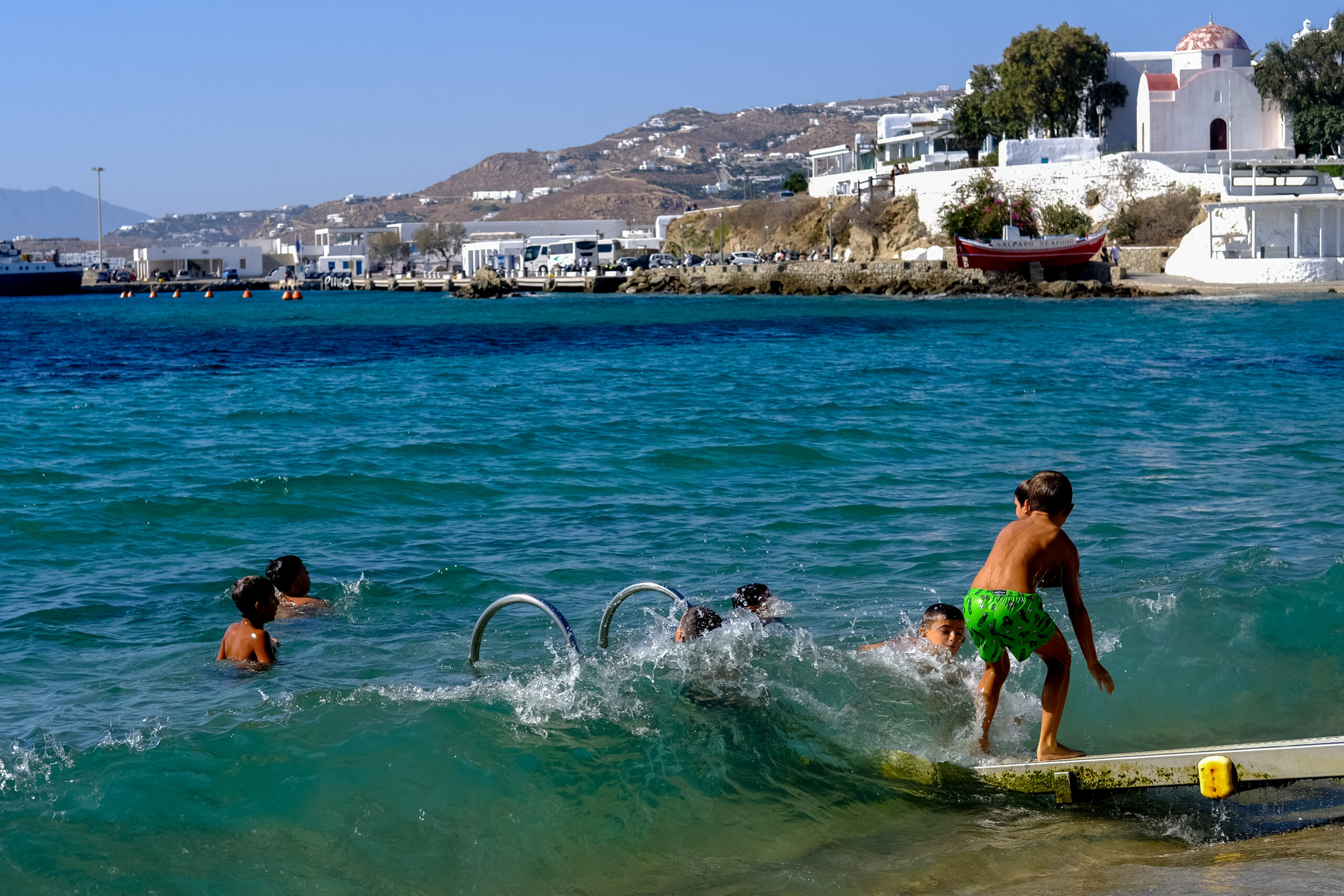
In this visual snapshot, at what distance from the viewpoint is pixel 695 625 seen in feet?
21.7

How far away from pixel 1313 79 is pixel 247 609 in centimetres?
6661

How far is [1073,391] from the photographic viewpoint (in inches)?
854

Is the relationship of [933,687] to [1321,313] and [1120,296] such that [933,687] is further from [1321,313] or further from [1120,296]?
[1120,296]

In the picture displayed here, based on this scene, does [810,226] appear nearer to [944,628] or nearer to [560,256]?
[560,256]

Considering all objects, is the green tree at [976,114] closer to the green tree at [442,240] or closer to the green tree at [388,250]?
the green tree at [442,240]

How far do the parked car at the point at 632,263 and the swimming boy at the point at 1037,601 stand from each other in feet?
248

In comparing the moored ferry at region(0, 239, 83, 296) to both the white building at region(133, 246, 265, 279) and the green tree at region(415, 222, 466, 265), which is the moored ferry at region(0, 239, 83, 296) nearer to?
the white building at region(133, 246, 265, 279)

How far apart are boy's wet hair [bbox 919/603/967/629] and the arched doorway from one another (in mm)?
63838

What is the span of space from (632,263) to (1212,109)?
38.9 metres

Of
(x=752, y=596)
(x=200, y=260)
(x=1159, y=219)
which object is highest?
(x=200, y=260)

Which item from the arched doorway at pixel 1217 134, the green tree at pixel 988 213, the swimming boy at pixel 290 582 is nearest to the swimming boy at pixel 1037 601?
the swimming boy at pixel 290 582

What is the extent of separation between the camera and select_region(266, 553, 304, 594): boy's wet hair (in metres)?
8.39

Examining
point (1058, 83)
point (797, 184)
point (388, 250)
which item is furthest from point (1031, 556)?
point (388, 250)

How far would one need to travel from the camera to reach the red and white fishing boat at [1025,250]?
54.0 meters
